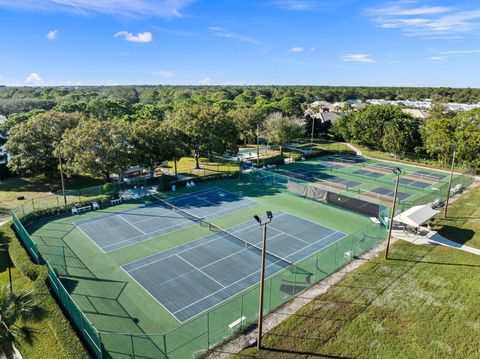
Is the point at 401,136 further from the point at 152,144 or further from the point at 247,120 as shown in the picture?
the point at 152,144

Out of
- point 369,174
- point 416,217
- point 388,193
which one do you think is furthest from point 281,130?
point 416,217

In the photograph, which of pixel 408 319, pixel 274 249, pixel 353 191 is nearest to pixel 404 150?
pixel 353 191

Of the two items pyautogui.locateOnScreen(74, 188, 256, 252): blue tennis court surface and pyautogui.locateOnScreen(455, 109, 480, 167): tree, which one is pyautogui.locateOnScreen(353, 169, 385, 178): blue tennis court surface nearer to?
pyautogui.locateOnScreen(455, 109, 480, 167): tree

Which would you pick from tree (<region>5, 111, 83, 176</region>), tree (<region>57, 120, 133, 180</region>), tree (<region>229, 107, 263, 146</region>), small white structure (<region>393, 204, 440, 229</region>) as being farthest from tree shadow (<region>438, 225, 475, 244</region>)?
tree (<region>5, 111, 83, 176</region>)

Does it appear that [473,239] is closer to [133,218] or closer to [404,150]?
[133,218]

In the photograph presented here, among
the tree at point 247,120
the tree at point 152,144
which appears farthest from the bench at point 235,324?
the tree at point 247,120
